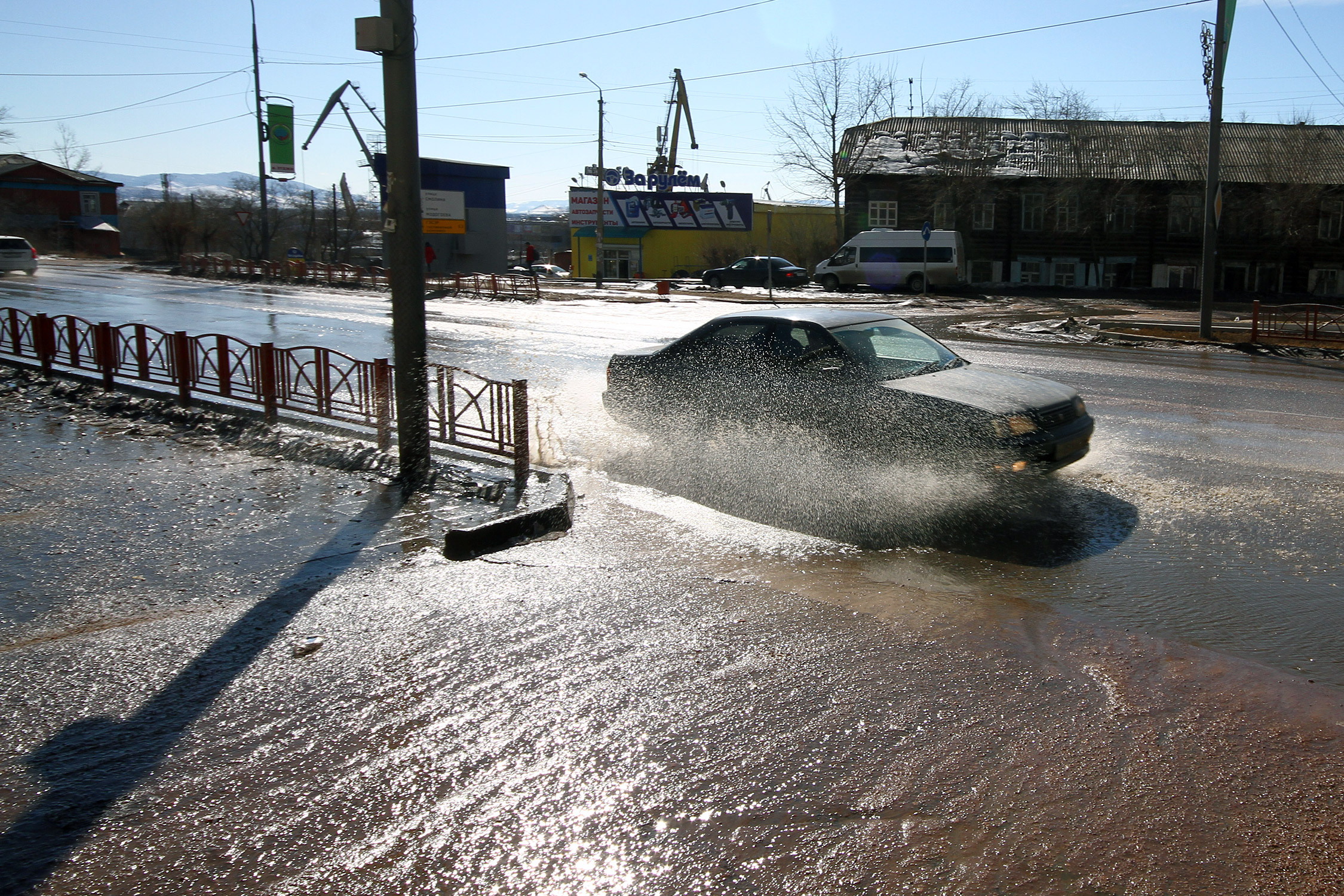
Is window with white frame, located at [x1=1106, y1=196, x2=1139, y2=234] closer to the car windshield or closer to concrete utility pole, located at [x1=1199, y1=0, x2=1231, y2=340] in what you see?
concrete utility pole, located at [x1=1199, y1=0, x2=1231, y2=340]

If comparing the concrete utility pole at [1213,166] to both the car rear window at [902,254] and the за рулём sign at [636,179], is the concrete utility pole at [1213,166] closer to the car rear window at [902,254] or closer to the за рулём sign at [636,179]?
the car rear window at [902,254]

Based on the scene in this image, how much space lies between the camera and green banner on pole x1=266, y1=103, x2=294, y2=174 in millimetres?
41469

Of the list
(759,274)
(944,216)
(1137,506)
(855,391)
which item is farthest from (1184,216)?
(855,391)

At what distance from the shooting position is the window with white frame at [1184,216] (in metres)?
42.1

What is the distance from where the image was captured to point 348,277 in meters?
38.8

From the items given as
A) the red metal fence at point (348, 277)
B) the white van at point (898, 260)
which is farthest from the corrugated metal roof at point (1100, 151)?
the red metal fence at point (348, 277)

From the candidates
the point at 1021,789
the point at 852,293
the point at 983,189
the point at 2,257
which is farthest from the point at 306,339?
the point at 983,189

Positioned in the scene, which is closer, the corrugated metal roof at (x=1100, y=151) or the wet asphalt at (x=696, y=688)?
the wet asphalt at (x=696, y=688)

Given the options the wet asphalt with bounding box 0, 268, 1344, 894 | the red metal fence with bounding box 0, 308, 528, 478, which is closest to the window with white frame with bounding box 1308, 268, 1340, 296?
the wet asphalt with bounding box 0, 268, 1344, 894

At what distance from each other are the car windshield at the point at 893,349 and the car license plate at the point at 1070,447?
3.76 ft

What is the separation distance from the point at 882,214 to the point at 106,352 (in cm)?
3879

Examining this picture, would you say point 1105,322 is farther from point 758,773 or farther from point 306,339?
point 758,773

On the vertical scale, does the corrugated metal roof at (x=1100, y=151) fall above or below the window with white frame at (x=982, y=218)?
above

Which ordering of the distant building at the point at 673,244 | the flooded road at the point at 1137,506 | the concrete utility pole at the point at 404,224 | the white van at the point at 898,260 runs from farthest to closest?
the distant building at the point at 673,244, the white van at the point at 898,260, the concrete utility pole at the point at 404,224, the flooded road at the point at 1137,506
